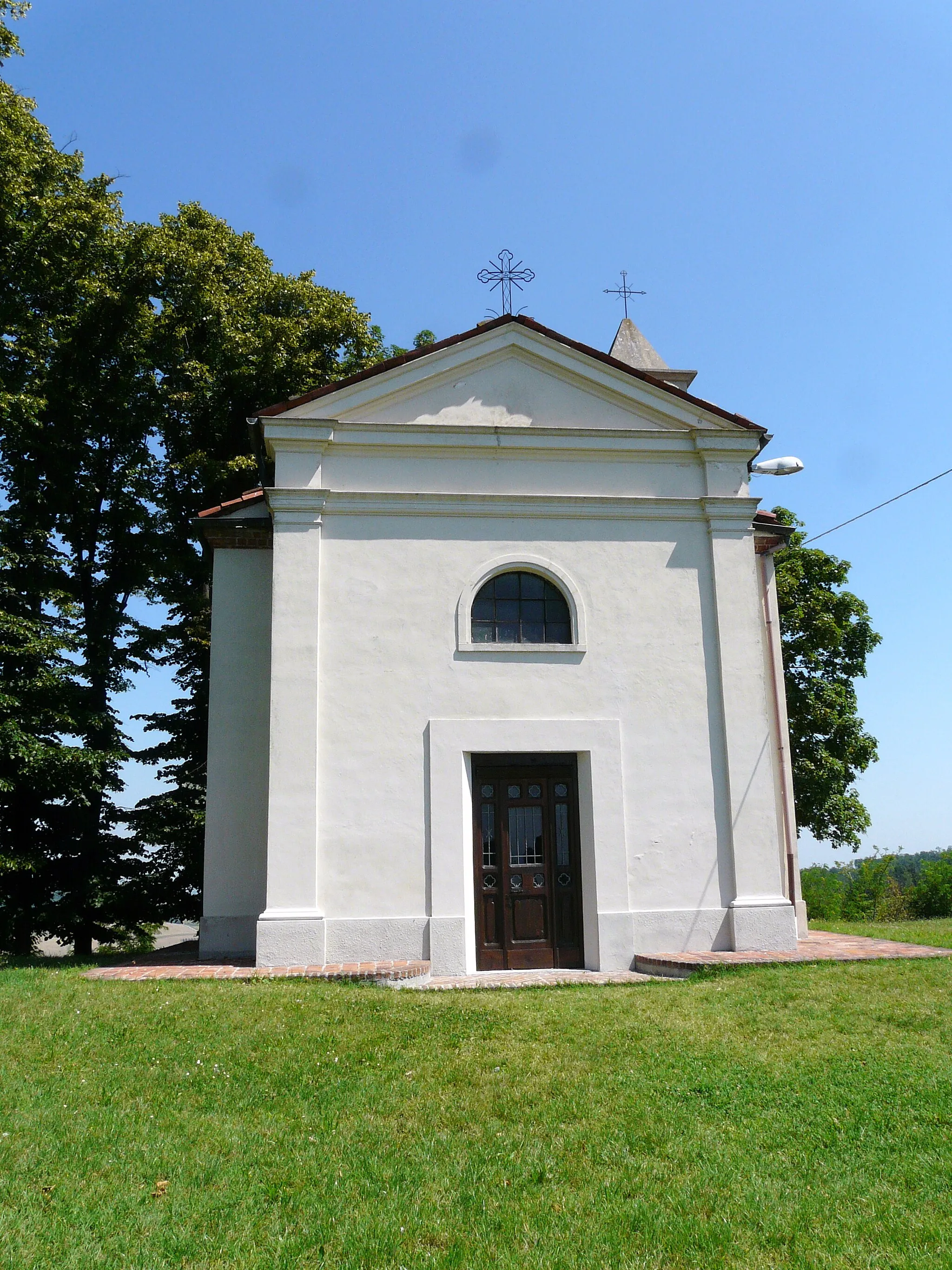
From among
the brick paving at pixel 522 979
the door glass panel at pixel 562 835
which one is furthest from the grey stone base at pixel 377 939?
the door glass panel at pixel 562 835

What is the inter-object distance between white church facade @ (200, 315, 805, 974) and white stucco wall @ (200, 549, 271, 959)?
0.12ft

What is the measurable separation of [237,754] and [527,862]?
4.11 m

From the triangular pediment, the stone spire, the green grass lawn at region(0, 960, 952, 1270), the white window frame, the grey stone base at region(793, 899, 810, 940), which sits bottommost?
the green grass lawn at region(0, 960, 952, 1270)

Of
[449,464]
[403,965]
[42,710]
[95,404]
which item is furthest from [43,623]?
[403,965]

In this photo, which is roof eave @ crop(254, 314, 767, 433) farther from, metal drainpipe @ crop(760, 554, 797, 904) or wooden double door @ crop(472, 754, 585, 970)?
wooden double door @ crop(472, 754, 585, 970)

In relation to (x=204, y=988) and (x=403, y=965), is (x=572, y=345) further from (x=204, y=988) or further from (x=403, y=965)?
(x=204, y=988)

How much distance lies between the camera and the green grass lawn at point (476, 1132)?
14.2 ft

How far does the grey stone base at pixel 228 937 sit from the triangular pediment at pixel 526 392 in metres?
6.70

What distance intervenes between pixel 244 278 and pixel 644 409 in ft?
36.4

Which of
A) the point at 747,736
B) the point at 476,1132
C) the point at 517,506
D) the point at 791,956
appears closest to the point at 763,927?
the point at 791,956

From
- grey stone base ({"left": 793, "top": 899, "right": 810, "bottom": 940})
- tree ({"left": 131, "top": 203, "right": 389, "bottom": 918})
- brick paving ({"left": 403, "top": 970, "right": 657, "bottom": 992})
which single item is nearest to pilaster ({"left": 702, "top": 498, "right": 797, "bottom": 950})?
grey stone base ({"left": 793, "top": 899, "right": 810, "bottom": 940})

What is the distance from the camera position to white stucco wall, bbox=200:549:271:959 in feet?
41.5

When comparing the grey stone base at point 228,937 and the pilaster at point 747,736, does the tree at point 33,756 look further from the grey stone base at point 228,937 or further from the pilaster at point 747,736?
the pilaster at point 747,736

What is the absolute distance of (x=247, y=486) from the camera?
19375 millimetres
